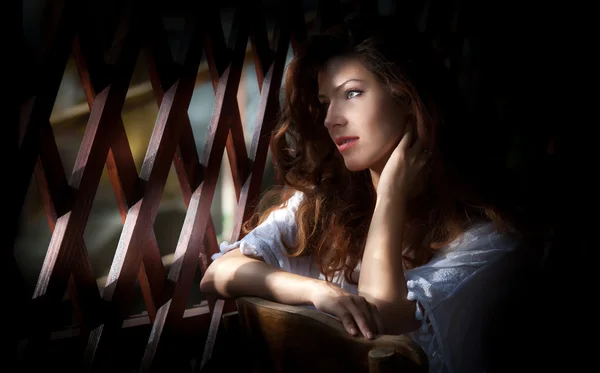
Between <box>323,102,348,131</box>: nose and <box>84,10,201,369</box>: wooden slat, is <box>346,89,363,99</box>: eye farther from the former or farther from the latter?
<box>84,10,201,369</box>: wooden slat

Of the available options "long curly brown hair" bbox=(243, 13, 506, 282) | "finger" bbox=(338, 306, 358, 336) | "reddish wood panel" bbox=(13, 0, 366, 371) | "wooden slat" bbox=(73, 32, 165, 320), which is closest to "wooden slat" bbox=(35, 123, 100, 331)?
"reddish wood panel" bbox=(13, 0, 366, 371)

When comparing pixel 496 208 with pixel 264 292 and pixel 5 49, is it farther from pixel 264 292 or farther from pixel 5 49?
pixel 5 49

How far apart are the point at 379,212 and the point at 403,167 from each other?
0.12 meters

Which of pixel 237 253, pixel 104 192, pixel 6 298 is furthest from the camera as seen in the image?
pixel 104 192

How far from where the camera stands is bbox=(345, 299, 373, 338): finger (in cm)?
94

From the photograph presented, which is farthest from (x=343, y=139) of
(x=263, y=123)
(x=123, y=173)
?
(x=123, y=173)

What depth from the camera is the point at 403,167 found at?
120 centimetres

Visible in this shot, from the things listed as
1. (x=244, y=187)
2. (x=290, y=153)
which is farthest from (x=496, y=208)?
(x=244, y=187)

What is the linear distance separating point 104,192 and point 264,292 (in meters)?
0.75

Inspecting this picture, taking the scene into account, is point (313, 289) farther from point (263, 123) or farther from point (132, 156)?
point (263, 123)

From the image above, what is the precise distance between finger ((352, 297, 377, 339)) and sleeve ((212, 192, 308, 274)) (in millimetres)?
340

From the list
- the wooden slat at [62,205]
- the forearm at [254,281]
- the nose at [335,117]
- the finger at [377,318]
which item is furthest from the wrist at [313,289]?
the wooden slat at [62,205]

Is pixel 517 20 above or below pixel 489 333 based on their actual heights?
above

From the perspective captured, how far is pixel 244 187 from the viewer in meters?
1.52
